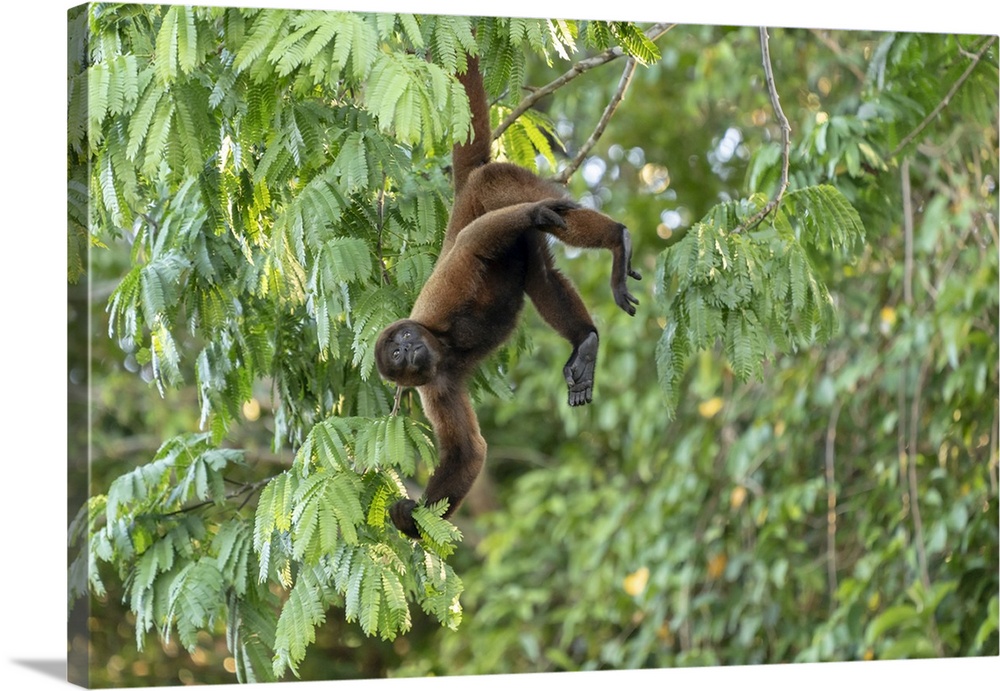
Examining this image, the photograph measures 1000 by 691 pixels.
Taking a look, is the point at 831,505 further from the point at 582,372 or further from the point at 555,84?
the point at 555,84

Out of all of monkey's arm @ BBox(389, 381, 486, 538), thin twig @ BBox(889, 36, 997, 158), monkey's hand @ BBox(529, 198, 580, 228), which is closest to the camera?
monkey's hand @ BBox(529, 198, 580, 228)

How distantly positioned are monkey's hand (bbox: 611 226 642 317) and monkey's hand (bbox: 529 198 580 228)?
23 centimetres

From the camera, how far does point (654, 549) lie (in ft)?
25.2

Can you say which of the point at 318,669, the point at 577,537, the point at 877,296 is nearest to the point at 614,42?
the point at 877,296

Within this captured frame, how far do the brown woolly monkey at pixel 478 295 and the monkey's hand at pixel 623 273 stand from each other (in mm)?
19

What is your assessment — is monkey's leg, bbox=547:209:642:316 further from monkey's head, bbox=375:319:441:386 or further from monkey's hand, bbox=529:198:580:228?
monkey's head, bbox=375:319:441:386

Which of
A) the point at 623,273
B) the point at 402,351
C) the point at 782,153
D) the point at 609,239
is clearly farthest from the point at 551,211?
the point at 782,153

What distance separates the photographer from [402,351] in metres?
3.90

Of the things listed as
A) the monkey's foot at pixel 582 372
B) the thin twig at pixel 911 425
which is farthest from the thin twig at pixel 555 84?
the thin twig at pixel 911 425

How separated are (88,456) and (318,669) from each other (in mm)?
4872

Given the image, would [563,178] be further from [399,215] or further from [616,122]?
[616,122]

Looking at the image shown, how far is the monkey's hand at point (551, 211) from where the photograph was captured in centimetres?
389

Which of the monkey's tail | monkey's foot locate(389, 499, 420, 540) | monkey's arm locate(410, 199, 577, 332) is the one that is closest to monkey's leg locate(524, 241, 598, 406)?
monkey's arm locate(410, 199, 577, 332)

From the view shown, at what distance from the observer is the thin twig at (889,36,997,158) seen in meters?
5.18
